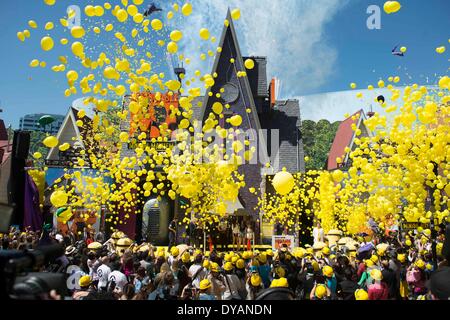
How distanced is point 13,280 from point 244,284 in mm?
5986

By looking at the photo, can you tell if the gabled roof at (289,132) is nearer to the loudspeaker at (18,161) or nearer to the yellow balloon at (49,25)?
the loudspeaker at (18,161)

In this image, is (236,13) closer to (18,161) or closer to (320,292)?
(320,292)

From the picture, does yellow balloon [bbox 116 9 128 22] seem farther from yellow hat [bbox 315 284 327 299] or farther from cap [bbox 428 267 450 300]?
cap [bbox 428 267 450 300]

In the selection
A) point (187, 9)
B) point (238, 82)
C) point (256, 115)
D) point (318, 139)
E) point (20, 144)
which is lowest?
point (20, 144)

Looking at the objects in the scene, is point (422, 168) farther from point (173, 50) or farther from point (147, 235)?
point (147, 235)

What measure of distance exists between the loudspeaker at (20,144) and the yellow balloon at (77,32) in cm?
961

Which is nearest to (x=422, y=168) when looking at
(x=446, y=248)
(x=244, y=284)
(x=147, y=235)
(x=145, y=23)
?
(x=446, y=248)

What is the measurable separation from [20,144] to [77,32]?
9.80 metres

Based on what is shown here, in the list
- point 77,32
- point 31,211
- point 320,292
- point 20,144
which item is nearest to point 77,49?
point 77,32

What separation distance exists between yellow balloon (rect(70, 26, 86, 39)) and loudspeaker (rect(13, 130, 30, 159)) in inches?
378

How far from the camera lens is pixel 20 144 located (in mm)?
14453

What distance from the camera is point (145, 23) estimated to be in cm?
702

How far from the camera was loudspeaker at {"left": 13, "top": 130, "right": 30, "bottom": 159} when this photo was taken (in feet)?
47.3

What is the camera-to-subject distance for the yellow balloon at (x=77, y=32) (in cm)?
634
